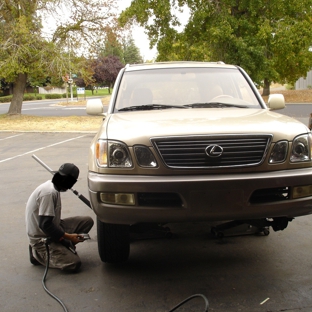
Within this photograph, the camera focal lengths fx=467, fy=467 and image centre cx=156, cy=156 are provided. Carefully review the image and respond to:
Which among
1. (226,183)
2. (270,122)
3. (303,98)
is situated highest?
(270,122)

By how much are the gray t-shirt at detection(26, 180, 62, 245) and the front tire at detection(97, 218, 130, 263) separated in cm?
45

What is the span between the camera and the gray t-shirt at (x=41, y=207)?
404cm

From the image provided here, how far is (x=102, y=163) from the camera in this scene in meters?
3.63

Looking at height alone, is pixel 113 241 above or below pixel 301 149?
below

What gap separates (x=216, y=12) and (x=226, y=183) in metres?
19.8

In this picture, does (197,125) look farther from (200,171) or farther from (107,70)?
(107,70)

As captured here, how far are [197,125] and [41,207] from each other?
5.01 feet

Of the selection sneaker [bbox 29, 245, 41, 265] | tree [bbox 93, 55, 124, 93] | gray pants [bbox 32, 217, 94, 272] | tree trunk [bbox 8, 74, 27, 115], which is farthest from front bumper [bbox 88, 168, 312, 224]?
tree [bbox 93, 55, 124, 93]

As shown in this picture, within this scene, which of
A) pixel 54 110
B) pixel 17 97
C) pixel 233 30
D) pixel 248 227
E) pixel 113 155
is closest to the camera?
pixel 113 155

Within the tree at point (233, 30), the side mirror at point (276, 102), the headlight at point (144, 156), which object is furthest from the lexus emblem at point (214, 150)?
the tree at point (233, 30)

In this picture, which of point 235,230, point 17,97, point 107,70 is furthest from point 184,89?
point 107,70

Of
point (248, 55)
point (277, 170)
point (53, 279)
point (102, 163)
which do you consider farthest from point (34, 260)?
point (248, 55)

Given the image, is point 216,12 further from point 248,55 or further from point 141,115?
Answer: point 141,115

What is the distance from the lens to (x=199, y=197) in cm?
338
